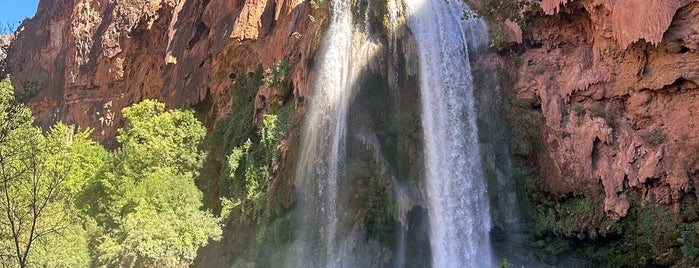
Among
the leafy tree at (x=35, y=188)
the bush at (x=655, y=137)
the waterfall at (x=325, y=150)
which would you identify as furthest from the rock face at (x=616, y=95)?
the leafy tree at (x=35, y=188)

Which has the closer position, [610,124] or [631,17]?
[631,17]

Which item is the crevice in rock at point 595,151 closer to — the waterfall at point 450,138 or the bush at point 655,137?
the bush at point 655,137

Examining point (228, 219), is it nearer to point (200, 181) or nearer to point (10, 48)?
point (200, 181)

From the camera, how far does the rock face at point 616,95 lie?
1553 centimetres

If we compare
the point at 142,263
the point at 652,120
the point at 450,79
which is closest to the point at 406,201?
the point at 450,79

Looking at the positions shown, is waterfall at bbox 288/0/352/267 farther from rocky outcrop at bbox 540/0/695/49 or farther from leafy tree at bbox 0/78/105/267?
rocky outcrop at bbox 540/0/695/49

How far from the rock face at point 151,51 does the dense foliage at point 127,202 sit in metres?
2.93

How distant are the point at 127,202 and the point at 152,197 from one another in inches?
47.8

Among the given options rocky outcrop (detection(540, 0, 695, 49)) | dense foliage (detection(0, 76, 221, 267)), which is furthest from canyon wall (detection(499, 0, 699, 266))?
dense foliage (detection(0, 76, 221, 267))

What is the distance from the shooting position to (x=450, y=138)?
63.3ft

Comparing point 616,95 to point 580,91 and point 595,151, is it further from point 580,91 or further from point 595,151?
point 595,151

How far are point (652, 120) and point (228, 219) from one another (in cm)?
1545

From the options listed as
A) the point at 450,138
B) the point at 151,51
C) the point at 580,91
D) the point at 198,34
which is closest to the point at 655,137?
the point at 580,91

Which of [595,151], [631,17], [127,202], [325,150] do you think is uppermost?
[631,17]
